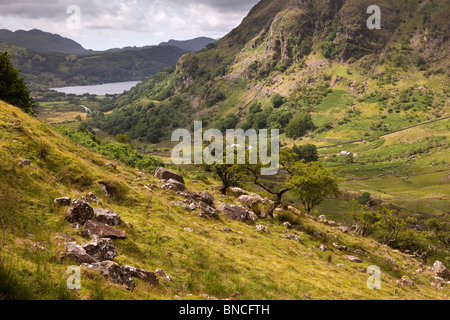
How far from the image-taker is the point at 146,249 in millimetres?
16641

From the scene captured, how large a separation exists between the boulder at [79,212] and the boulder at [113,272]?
4.86 meters

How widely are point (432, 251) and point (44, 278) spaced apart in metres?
77.3

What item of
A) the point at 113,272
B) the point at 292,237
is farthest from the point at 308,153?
the point at 113,272

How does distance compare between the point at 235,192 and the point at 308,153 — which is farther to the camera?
the point at 308,153

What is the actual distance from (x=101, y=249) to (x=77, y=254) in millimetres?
1550

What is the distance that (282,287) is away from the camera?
17.5 meters

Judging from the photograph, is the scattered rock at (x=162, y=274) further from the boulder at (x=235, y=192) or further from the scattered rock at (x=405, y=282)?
the boulder at (x=235, y=192)

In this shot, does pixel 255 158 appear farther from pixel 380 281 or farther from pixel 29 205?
pixel 29 205

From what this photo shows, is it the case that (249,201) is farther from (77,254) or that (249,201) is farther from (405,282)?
(77,254)

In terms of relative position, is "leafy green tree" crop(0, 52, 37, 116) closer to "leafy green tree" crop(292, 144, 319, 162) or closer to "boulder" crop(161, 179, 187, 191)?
"boulder" crop(161, 179, 187, 191)

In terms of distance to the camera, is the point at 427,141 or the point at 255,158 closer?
the point at 255,158

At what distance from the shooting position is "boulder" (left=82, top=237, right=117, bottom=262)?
1339 cm

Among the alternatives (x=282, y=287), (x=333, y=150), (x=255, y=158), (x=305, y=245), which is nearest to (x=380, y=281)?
(x=305, y=245)

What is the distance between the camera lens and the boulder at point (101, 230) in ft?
50.5
